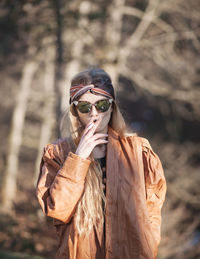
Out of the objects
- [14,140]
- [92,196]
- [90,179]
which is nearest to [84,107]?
[90,179]

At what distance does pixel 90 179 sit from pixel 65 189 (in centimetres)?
25

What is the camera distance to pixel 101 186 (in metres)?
2.10

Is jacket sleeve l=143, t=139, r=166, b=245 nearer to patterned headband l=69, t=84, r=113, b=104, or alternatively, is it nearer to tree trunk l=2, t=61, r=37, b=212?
patterned headband l=69, t=84, r=113, b=104

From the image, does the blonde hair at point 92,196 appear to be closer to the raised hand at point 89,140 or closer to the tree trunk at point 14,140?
the raised hand at point 89,140

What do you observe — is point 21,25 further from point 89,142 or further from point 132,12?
point 89,142

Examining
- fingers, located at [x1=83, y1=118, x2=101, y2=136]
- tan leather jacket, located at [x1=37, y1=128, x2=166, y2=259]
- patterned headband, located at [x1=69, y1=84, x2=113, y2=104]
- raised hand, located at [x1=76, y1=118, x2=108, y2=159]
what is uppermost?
patterned headband, located at [x1=69, y1=84, x2=113, y2=104]

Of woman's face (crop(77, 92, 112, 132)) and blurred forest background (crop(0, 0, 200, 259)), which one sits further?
blurred forest background (crop(0, 0, 200, 259))

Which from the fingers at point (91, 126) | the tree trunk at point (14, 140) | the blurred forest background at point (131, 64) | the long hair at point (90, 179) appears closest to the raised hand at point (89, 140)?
the fingers at point (91, 126)

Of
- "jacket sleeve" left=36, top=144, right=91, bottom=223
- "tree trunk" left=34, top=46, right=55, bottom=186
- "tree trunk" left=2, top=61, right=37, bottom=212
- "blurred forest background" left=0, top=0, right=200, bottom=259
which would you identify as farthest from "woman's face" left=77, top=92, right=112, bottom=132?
"tree trunk" left=2, top=61, right=37, bottom=212

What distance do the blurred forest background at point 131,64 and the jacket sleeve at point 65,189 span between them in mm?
4246

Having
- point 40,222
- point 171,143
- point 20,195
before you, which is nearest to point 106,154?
point 40,222

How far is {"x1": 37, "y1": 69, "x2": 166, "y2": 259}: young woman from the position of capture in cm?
192

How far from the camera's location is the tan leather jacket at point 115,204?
1.91 m

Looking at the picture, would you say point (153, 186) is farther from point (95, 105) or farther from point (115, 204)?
point (95, 105)
